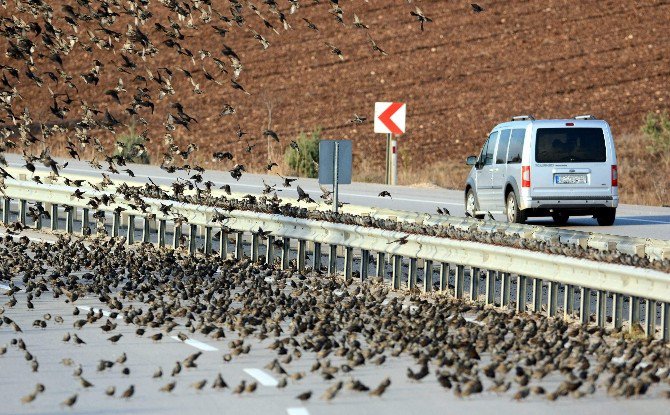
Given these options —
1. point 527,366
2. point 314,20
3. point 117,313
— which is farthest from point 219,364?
point 314,20

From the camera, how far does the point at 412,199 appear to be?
33.6m

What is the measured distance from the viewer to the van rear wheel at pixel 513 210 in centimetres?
2642

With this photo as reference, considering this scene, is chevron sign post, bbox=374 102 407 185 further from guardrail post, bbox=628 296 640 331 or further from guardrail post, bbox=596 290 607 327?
guardrail post, bbox=628 296 640 331

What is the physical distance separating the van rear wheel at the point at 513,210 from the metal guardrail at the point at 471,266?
14.7ft

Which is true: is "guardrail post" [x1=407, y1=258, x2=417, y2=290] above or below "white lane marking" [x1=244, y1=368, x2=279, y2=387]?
above

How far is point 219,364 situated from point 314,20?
62.2 metres

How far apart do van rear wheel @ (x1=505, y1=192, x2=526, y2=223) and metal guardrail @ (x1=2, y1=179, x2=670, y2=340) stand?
449 cm

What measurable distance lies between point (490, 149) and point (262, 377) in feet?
56.9

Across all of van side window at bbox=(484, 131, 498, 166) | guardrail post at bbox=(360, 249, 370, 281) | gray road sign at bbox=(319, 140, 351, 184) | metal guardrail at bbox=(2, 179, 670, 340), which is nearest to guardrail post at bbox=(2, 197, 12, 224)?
metal guardrail at bbox=(2, 179, 670, 340)

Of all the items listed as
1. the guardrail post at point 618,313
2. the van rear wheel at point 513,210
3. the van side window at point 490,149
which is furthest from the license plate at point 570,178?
the guardrail post at point 618,313

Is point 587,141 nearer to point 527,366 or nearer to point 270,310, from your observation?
point 270,310

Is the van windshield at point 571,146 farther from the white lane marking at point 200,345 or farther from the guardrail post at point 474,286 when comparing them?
the white lane marking at point 200,345

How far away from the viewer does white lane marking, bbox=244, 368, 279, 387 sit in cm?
1068

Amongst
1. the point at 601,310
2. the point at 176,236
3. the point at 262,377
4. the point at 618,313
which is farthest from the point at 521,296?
the point at 176,236
